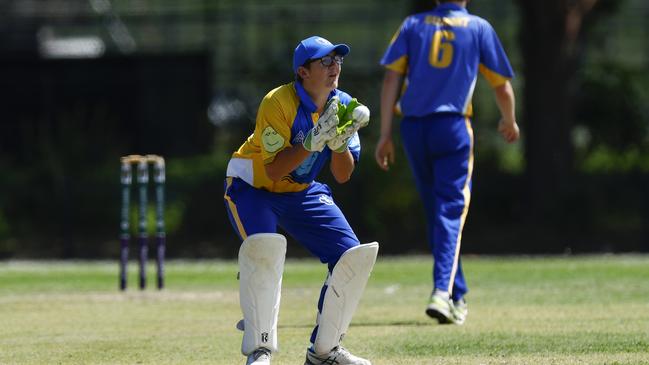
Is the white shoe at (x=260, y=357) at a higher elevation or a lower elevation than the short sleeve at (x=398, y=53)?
lower

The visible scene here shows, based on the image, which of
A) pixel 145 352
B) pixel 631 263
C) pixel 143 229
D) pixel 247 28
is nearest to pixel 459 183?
pixel 145 352

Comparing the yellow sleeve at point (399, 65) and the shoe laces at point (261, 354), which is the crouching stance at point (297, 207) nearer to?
the shoe laces at point (261, 354)

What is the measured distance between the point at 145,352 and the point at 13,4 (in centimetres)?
1971

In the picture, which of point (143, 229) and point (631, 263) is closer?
point (143, 229)

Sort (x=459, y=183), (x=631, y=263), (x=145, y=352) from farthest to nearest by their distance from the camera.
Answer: (x=631, y=263) < (x=459, y=183) < (x=145, y=352)

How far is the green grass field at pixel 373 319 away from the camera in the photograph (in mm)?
8211

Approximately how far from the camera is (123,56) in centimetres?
2430

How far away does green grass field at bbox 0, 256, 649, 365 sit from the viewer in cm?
821

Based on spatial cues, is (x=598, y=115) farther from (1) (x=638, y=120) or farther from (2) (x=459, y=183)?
(2) (x=459, y=183)

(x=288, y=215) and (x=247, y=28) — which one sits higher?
(x=288, y=215)

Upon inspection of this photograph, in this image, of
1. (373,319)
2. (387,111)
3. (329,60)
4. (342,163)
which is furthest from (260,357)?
(387,111)

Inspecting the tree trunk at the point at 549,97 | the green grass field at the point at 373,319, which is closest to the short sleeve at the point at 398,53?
the green grass field at the point at 373,319

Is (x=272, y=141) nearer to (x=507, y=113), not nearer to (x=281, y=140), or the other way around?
(x=281, y=140)

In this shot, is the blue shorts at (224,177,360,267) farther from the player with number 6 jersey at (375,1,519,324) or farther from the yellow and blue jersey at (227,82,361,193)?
the player with number 6 jersey at (375,1,519,324)
